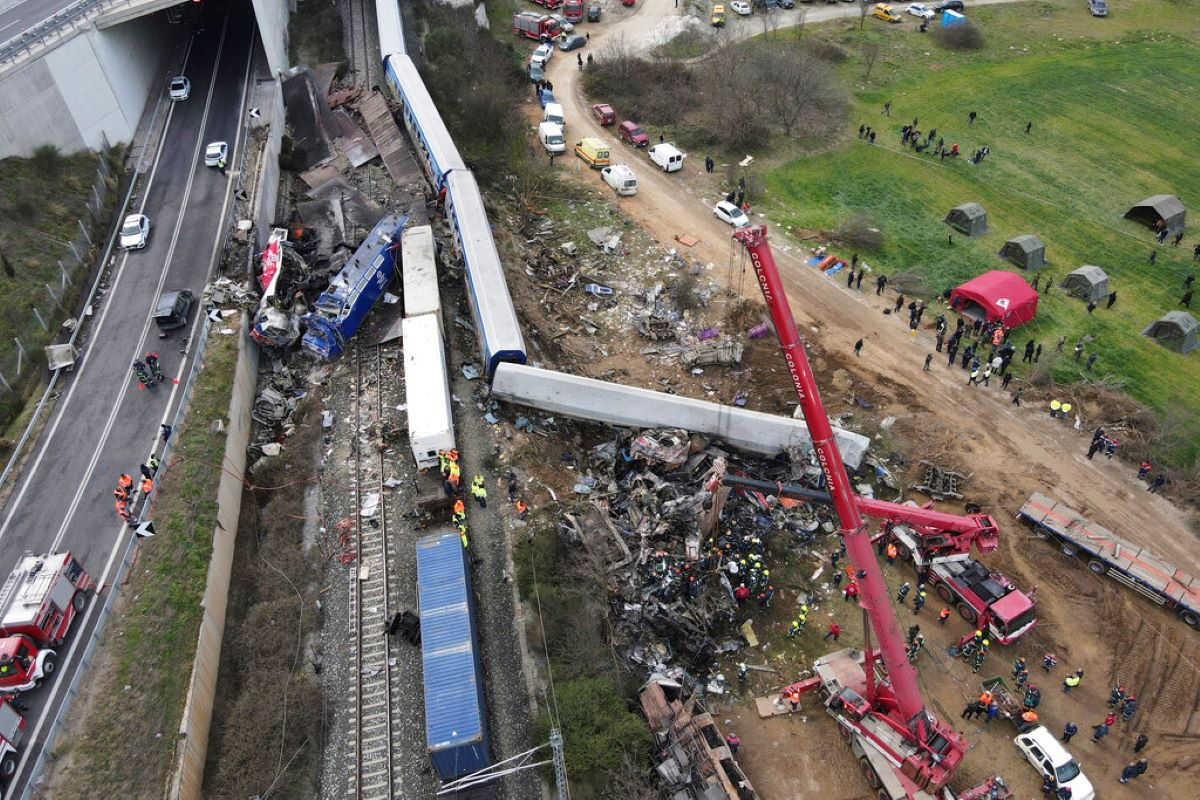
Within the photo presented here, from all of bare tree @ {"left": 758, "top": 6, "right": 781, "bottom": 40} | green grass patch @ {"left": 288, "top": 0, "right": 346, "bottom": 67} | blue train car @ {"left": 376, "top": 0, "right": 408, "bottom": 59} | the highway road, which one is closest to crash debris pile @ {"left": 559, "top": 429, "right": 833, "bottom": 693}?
blue train car @ {"left": 376, "top": 0, "right": 408, "bottom": 59}

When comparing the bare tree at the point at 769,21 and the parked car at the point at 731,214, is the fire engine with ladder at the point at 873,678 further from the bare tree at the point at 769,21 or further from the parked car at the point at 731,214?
the bare tree at the point at 769,21

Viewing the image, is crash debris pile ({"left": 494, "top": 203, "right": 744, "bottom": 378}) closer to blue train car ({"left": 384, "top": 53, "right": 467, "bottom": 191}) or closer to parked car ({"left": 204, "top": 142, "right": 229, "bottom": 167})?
blue train car ({"left": 384, "top": 53, "right": 467, "bottom": 191})

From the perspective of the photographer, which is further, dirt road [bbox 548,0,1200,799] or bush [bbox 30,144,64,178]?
bush [bbox 30,144,64,178]

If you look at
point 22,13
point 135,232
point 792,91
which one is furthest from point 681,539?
point 22,13

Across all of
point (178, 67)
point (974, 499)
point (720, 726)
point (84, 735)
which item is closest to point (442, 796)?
point (720, 726)

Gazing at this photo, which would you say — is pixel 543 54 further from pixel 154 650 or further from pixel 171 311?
pixel 154 650

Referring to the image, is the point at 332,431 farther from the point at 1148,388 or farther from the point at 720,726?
the point at 1148,388

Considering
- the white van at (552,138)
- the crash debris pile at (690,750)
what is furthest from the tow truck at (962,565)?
the white van at (552,138)
